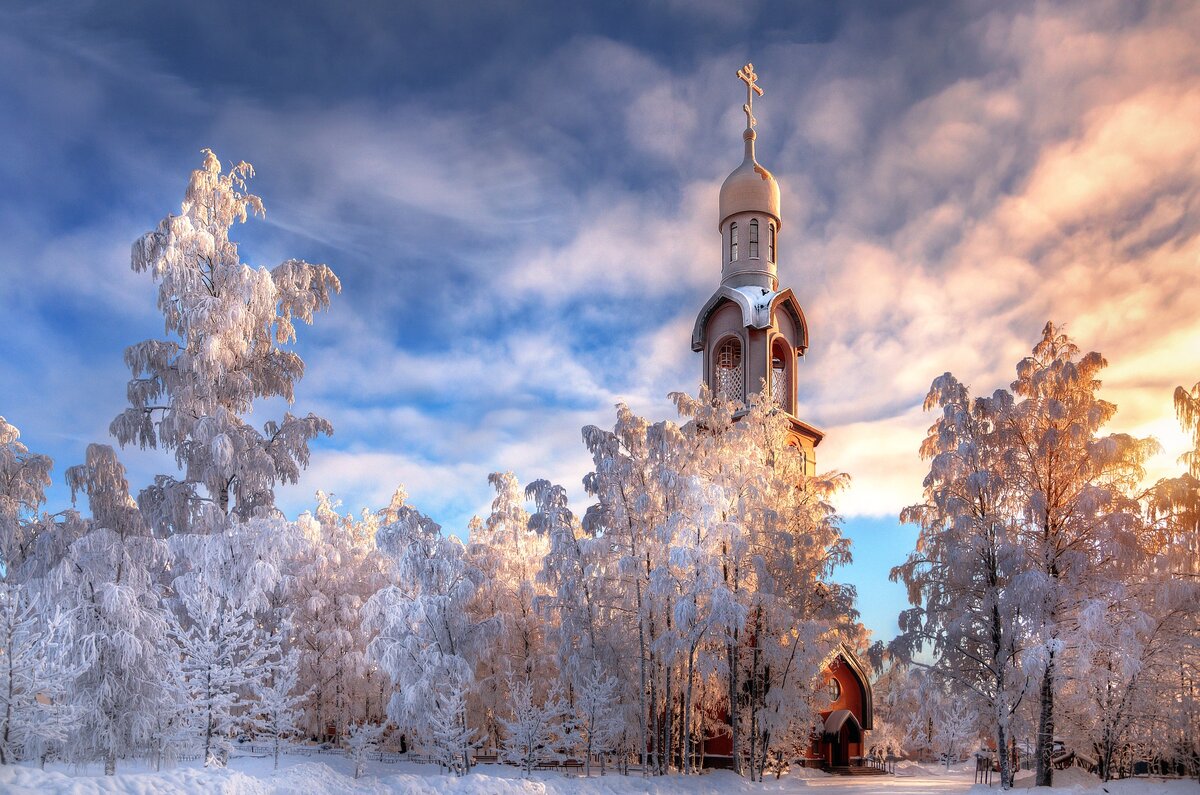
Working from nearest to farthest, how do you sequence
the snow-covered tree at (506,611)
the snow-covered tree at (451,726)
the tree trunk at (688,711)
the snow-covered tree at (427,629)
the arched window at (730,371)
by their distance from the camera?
the snow-covered tree at (451,726), the snow-covered tree at (427,629), the tree trunk at (688,711), the snow-covered tree at (506,611), the arched window at (730,371)

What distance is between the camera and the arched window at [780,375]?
35.8m

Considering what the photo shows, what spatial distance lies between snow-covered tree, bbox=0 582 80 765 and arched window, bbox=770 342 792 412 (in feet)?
85.1

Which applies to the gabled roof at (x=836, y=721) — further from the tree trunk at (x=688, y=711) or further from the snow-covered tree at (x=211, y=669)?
the snow-covered tree at (x=211, y=669)

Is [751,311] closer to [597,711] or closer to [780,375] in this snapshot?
[780,375]

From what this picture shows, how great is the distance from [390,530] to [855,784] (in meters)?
17.1

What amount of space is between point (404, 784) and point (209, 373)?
35.5ft

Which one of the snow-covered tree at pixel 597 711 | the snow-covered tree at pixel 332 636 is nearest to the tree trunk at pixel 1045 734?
the snow-covered tree at pixel 597 711

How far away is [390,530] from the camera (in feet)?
80.9

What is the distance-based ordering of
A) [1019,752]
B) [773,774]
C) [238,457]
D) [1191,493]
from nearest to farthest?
[1191,493] → [238,457] → [773,774] → [1019,752]

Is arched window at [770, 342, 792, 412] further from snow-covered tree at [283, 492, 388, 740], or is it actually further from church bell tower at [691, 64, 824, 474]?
snow-covered tree at [283, 492, 388, 740]

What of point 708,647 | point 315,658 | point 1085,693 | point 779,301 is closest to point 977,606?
point 1085,693

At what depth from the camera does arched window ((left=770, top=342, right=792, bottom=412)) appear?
35.8 meters

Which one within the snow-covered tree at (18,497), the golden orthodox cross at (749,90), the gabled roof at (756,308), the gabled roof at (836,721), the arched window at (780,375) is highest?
the golden orthodox cross at (749,90)

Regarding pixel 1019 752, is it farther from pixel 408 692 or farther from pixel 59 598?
pixel 59 598
